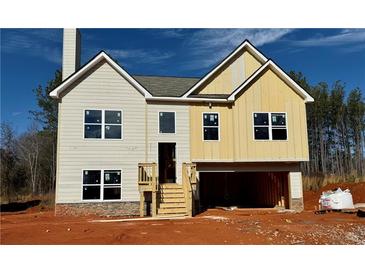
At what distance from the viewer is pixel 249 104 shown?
15883 mm

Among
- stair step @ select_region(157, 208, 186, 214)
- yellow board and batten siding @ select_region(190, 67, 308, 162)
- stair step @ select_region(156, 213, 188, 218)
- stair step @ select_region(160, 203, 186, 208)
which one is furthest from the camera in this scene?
yellow board and batten siding @ select_region(190, 67, 308, 162)

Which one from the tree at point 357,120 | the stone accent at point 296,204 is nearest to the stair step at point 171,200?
the stone accent at point 296,204

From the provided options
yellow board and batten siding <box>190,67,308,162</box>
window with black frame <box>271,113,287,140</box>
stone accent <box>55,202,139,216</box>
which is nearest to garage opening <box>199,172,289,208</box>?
yellow board and batten siding <box>190,67,308,162</box>

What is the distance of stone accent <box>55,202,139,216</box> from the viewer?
14062 mm

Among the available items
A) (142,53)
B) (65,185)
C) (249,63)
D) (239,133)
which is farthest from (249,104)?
(142,53)

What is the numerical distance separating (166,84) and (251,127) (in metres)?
5.16

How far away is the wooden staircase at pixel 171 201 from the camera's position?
13617mm

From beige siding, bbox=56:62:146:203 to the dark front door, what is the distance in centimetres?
157

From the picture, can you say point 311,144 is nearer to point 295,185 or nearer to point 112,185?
point 295,185

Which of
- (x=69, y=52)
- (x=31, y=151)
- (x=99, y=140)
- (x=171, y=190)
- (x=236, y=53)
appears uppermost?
(x=236, y=53)

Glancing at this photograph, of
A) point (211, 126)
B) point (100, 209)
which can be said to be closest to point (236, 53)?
point (211, 126)

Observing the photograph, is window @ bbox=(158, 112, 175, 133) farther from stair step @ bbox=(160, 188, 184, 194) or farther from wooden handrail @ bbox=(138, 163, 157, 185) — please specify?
stair step @ bbox=(160, 188, 184, 194)

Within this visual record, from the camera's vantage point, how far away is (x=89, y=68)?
14.9 meters
